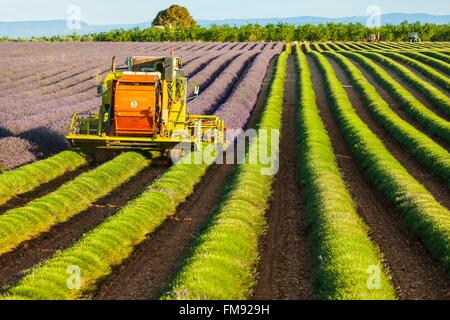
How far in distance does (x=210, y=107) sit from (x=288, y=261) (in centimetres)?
2011

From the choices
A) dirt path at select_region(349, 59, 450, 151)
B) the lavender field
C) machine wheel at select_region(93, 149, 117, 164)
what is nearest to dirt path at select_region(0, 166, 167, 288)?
machine wheel at select_region(93, 149, 117, 164)

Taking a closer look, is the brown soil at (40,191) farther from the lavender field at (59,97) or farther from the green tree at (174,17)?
the green tree at (174,17)

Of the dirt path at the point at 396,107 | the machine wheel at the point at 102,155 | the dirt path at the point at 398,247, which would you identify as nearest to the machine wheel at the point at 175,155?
the machine wheel at the point at 102,155

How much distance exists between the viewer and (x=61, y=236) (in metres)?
13.0

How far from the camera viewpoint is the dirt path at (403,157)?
17562mm

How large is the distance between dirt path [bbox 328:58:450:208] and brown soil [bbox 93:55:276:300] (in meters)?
6.16

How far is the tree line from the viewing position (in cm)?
10125

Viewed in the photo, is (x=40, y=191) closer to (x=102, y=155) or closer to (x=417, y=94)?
(x=102, y=155)

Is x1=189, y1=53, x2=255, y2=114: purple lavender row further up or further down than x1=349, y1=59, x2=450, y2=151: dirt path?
further up

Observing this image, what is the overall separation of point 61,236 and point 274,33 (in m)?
93.9

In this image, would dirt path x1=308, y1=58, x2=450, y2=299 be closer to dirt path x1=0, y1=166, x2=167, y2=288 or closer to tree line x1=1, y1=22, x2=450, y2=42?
dirt path x1=0, y1=166, x2=167, y2=288

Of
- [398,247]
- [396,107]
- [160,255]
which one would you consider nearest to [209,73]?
[396,107]

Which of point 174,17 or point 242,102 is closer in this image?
point 242,102
